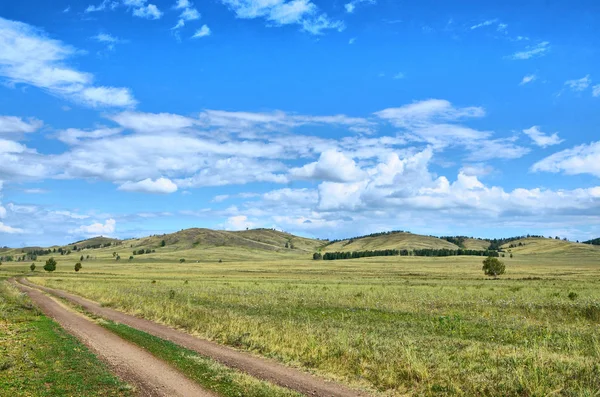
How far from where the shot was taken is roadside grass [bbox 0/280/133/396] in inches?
529

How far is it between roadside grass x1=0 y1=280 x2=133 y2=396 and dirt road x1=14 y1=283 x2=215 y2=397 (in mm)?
486

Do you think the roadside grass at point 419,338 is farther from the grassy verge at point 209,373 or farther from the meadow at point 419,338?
the grassy verge at point 209,373

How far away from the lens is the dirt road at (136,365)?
44.4 ft

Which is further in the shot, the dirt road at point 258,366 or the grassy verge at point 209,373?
the dirt road at point 258,366

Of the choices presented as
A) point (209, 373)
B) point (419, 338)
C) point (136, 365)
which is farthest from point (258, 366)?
point (419, 338)

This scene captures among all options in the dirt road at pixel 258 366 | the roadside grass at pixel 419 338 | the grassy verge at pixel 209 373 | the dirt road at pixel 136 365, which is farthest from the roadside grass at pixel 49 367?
the roadside grass at pixel 419 338

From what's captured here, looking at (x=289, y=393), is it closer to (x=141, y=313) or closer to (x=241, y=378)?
(x=241, y=378)

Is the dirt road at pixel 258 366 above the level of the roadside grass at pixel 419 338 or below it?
below

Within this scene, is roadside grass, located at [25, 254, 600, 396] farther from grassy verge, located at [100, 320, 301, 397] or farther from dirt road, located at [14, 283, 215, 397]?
dirt road, located at [14, 283, 215, 397]

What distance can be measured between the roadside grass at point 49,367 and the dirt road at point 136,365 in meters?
0.49

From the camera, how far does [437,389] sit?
44.2 ft

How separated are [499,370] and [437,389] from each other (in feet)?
8.98

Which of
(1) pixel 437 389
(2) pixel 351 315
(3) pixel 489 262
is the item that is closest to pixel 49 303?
(2) pixel 351 315

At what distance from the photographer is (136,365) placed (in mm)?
16734
